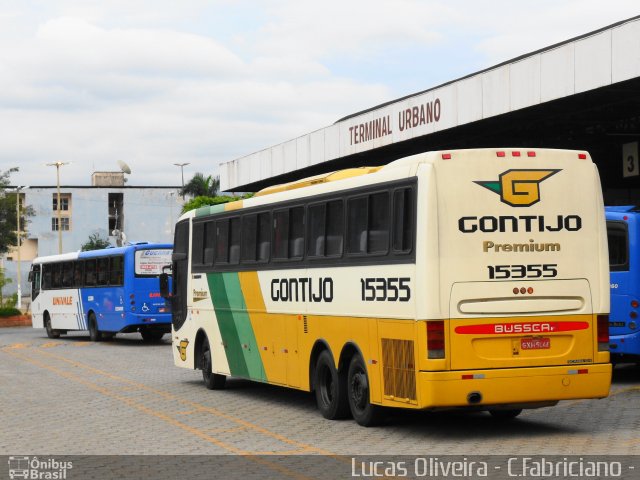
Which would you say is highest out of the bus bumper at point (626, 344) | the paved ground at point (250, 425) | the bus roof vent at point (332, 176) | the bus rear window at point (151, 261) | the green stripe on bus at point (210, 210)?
the bus roof vent at point (332, 176)

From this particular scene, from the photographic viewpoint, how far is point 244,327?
61.0 ft

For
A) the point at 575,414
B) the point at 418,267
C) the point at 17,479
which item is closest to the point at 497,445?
the point at 418,267

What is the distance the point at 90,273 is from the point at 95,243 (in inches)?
3500

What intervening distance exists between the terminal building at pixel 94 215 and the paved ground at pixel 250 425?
109m

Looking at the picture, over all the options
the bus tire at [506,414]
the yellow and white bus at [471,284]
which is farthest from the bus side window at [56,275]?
the bus tire at [506,414]

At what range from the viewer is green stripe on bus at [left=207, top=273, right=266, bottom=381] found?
18.3 m

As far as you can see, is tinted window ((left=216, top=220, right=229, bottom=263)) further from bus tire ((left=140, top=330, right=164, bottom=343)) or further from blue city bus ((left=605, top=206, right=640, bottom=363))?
bus tire ((left=140, top=330, right=164, bottom=343))

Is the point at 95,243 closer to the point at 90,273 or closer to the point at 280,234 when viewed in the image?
the point at 90,273

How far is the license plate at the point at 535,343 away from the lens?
13.2 metres

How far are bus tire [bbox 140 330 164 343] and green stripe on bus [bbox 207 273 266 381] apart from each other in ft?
60.2

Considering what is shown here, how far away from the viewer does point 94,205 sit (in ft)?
438

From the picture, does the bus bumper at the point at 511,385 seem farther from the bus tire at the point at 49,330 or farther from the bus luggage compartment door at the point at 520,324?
the bus tire at the point at 49,330

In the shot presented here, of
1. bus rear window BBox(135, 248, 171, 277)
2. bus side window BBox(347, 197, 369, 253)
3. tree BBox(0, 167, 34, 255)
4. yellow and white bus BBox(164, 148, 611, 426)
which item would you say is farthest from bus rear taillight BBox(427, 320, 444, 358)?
tree BBox(0, 167, 34, 255)

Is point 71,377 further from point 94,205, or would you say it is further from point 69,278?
point 94,205
